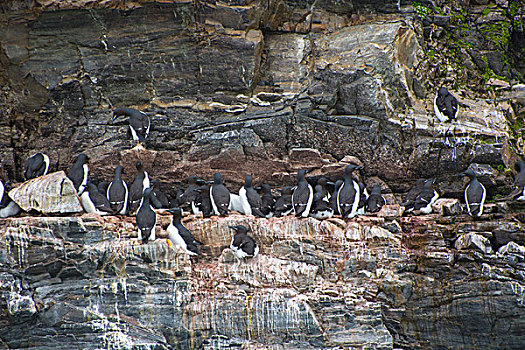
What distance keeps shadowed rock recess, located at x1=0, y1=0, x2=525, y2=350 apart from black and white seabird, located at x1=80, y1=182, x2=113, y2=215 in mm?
587

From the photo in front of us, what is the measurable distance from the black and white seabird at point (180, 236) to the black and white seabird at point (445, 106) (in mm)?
5745

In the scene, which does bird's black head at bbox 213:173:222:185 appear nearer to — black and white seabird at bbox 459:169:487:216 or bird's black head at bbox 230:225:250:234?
bird's black head at bbox 230:225:250:234

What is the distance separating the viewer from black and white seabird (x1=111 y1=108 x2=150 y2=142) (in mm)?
12633

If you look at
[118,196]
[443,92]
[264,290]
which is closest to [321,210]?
[264,290]

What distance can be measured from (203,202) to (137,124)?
227cm

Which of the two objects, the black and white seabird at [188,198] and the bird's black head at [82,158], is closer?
the black and white seabird at [188,198]

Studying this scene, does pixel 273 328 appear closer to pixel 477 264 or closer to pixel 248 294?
pixel 248 294

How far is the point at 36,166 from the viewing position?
12.3 meters

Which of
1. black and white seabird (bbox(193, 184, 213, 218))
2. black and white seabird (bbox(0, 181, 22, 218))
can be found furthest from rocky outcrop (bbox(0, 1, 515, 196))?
black and white seabird (bbox(0, 181, 22, 218))

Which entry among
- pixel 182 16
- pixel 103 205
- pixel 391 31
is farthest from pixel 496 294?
pixel 182 16

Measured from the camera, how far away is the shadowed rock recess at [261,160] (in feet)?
33.2

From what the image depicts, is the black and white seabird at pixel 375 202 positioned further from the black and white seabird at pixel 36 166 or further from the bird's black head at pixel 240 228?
the black and white seabird at pixel 36 166

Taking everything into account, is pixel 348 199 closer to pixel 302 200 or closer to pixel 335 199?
pixel 335 199

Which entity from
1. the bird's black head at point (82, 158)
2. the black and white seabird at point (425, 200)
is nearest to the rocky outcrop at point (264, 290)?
the black and white seabird at point (425, 200)
